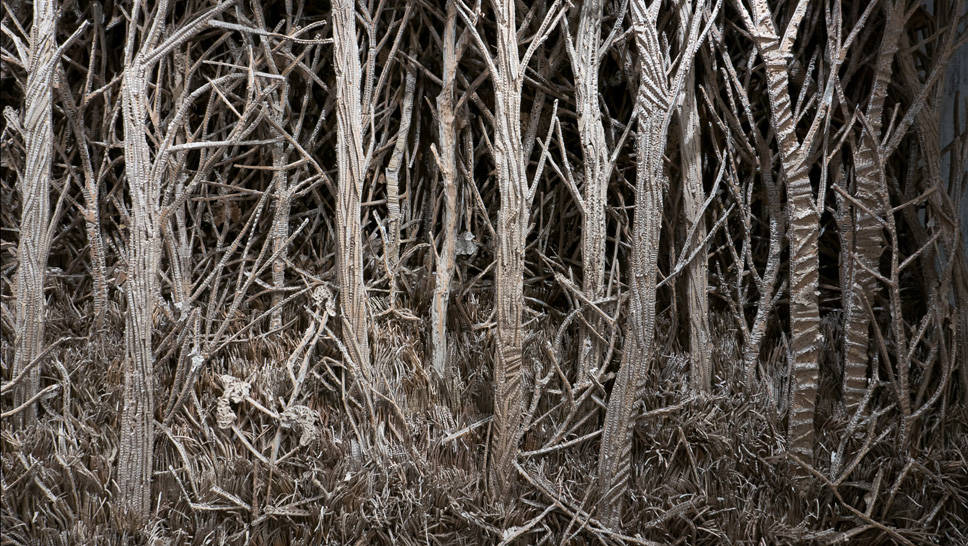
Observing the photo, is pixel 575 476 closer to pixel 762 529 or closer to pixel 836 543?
pixel 762 529

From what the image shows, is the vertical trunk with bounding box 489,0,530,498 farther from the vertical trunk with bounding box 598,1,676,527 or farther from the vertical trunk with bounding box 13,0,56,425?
the vertical trunk with bounding box 13,0,56,425

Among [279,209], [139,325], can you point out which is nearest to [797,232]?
[279,209]

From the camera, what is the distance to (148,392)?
1445mm

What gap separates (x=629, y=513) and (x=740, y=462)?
0.26 metres

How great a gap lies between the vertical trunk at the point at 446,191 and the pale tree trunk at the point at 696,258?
0.50 m

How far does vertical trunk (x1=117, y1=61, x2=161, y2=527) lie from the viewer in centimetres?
142

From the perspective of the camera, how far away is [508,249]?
1.45 metres

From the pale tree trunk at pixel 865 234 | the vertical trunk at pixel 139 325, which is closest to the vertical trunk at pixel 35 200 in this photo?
the vertical trunk at pixel 139 325

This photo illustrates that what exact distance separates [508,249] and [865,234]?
761 mm

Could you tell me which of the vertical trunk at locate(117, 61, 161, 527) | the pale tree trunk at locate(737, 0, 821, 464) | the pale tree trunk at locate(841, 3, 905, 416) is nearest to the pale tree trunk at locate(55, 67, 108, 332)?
the vertical trunk at locate(117, 61, 161, 527)

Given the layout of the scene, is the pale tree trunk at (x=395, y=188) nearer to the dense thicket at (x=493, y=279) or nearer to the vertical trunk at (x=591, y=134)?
the dense thicket at (x=493, y=279)

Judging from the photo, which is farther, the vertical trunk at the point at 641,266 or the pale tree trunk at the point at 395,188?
the pale tree trunk at the point at 395,188

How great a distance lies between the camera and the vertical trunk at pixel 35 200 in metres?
1.45

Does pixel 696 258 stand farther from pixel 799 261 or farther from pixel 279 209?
pixel 279 209
